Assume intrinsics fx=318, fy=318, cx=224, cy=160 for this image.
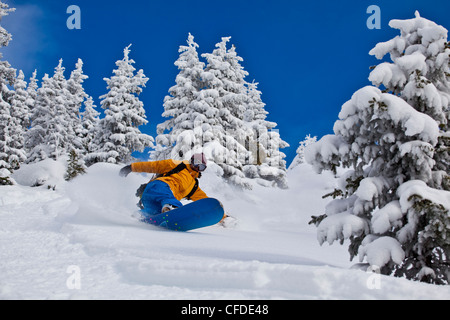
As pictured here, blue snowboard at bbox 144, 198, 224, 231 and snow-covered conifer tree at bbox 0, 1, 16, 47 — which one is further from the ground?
snow-covered conifer tree at bbox 0, 1, 16, 47

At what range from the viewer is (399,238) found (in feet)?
11.7

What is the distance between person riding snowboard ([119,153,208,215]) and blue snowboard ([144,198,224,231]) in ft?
1.74

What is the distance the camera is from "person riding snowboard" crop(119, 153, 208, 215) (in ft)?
24.9

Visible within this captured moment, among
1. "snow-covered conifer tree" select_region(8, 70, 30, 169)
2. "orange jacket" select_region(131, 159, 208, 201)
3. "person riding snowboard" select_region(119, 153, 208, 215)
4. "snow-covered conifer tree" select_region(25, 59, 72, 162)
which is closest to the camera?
"person riding snowboard" select_region(119, 153, 208, 215)

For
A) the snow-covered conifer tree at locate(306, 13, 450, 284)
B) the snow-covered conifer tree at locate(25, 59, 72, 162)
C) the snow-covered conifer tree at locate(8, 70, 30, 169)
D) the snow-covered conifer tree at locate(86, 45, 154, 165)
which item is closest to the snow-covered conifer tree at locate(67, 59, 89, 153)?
the snow-covered conifer tree at locate(25, 59, 72, 162)

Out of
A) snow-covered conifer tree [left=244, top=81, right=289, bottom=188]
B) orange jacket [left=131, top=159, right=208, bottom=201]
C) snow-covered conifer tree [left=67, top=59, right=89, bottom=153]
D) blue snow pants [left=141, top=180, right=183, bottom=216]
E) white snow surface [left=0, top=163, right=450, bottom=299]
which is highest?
snow-covered conifer tree [left=67, top=59, right=89, bottom=153]

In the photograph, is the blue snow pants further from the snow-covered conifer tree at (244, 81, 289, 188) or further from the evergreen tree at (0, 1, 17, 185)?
the snow-covered conifer tree at (244, 81, 289, 188)

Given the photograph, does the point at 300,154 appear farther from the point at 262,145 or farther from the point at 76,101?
the point at 76,101

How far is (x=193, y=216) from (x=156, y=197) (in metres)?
1.27

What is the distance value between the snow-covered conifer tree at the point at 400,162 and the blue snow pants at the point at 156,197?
13.6 feet

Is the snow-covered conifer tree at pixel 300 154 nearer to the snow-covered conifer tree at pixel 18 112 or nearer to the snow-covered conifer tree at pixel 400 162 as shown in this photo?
the snow-covered conifer tree at pixel 18 112
